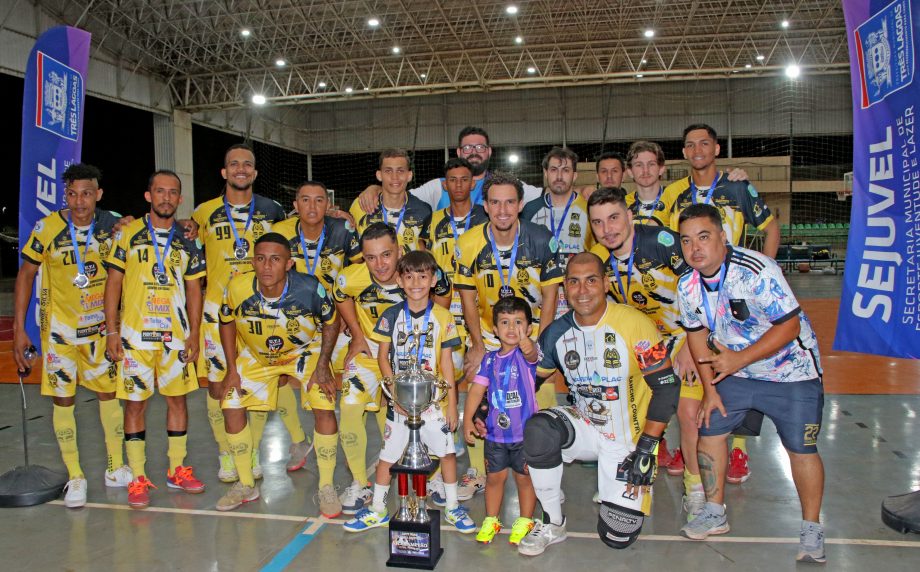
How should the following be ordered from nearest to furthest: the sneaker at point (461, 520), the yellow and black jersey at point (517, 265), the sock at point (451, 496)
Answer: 1. the sneaker at point (461, 520)
2. the sock at point (451, 496)
3. the yellow and black jersey at point (517, 265)

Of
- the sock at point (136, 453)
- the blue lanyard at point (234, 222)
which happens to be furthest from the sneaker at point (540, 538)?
the blue lanyard at point (234, 222)

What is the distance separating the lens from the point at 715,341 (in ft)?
11.0

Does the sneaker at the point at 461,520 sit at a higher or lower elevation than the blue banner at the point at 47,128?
lower

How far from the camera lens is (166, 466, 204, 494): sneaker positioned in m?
4.22

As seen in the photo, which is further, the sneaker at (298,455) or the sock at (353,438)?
the sneaker at (298,455)

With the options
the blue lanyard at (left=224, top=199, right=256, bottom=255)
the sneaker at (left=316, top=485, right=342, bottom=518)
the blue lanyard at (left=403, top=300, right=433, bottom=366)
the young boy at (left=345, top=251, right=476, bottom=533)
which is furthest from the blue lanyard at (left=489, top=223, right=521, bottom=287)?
the blue lanyard at (left=224, top=199, right=256, bottom=255)

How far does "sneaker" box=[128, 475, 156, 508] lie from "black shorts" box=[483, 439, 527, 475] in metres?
2.14

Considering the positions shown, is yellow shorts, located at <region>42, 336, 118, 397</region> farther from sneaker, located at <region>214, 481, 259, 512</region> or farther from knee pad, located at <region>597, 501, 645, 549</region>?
knee pad, located at <region>597, 501, 645, 549</region>

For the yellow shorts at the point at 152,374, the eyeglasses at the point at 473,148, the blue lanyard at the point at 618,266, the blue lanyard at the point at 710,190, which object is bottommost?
the yellow shorts at the point at 152,374

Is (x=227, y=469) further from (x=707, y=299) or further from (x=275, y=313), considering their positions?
(x=707, y=299)

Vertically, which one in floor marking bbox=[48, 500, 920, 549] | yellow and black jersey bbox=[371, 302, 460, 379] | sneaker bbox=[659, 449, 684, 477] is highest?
yellow and black jersey bbox=[371, 302, 460, 379]

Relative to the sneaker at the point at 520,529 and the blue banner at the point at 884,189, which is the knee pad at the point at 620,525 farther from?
the blue banner at the point at 884,189

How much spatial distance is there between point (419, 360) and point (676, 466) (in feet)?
6.70

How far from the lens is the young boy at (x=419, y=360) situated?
362 cm
